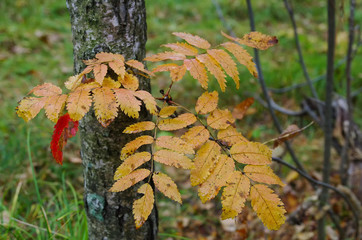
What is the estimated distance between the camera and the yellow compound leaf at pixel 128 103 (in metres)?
0.88

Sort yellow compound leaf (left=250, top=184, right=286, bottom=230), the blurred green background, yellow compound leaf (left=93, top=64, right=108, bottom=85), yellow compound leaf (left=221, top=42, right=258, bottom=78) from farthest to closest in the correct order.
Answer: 1. the blurred green background
2. yellow compound leaf (left=221, top=42, right=258, bottom=78)
3. yellow compound leaf (left=93, top=64, right=108, bottom=85)
4. yellow compound leaf (left=250, top=184, right=286, bottom=230)

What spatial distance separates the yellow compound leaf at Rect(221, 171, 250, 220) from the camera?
0.81m

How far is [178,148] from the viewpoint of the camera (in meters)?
0.92

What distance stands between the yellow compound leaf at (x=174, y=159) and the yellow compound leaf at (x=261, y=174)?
166mm

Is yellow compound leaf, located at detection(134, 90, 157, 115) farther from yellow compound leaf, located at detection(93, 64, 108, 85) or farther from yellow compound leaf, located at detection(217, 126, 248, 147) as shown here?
yellow compound leaf, located at detection(217, 126, 248, 147)

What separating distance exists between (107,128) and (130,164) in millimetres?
254

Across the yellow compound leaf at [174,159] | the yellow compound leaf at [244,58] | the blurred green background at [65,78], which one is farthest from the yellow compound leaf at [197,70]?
the blurred green background at [65,78]

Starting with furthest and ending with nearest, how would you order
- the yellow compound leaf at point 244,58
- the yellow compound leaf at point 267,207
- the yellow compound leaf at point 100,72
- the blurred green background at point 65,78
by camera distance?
the blurred green background at point 65,78
the yellow compound leaf at point 244,58
the yellow compound leaf at point 100,72
the yellow compound leaf at point 267,207

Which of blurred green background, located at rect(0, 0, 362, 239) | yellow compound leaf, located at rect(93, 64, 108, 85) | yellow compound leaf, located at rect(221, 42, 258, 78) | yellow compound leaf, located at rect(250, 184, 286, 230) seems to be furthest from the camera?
blurred green background, located at rect(0, 0, 362, 239)

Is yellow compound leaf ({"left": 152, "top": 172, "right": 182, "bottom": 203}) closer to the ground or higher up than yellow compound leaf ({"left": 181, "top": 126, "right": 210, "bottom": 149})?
closer to the ground

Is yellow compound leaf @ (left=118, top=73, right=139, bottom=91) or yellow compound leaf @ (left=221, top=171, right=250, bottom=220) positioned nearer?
yellow compound leaf @ (left=221, top=171, right=250, bottom=220)

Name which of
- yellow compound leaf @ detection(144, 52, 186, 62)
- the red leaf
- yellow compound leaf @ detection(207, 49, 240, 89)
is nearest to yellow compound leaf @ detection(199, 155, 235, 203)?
yellow compound leaf @ detection(207, 49, 240, 89)

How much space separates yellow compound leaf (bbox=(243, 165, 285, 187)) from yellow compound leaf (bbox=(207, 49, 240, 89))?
0.26 m

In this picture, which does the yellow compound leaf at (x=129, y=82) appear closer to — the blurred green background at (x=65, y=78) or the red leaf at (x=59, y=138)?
the red leaf at (x=59, y=138)
